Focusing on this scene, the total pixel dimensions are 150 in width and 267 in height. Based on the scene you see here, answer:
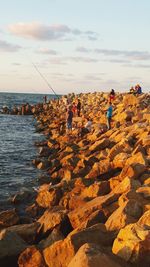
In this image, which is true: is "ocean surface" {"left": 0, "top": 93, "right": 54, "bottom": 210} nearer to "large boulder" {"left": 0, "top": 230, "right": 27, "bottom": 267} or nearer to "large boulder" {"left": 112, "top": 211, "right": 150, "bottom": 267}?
"large boulder" {"left": 0, "top": 230, "right": 27, "bottom": 267}

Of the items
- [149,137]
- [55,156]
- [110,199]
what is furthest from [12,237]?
[55,156]

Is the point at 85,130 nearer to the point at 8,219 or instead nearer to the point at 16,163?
the point at 16,163

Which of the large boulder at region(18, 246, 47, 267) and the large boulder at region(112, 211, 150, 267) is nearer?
the large boulder at region(112, 211, 150, 267)

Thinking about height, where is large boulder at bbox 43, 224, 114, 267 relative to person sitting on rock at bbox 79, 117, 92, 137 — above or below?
below

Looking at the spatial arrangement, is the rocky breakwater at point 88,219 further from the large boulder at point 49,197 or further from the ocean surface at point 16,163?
the ocean surface at point 16,163

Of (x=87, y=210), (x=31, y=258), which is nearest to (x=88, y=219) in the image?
(x=87, y=210)

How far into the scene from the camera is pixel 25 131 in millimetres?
33969

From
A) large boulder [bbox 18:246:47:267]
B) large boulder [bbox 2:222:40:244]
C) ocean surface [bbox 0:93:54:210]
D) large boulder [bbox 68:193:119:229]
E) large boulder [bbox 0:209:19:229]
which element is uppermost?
large boulder [bbox 68:193:119:229]

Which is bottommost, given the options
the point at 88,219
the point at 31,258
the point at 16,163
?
the point at 16,163

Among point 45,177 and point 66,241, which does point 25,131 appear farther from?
point 66,241

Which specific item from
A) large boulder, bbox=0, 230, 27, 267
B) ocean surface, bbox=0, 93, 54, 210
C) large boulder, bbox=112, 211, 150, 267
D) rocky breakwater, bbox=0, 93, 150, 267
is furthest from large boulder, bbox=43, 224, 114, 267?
ocean surface, bbox=0, 93, 54, 210

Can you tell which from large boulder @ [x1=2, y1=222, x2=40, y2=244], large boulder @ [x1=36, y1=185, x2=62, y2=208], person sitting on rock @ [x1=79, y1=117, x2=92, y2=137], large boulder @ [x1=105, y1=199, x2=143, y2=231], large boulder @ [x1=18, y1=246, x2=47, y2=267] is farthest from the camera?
person sitting on rock @ [x1=79, y1=117, x2=92, y2=137]

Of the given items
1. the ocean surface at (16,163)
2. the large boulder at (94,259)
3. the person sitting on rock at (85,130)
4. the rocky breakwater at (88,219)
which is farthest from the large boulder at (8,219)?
Answer: the person sitting on rock at (85,130)

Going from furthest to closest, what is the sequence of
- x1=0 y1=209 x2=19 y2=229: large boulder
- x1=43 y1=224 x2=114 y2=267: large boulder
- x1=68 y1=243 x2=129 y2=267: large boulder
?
x1=0 y1=209 x2=19 y2=229: large boulder, x1=43 y1=224 x2=114 y2=267: large boulder, x1=68 y1=243 x2=129 y2=267: large boulder
